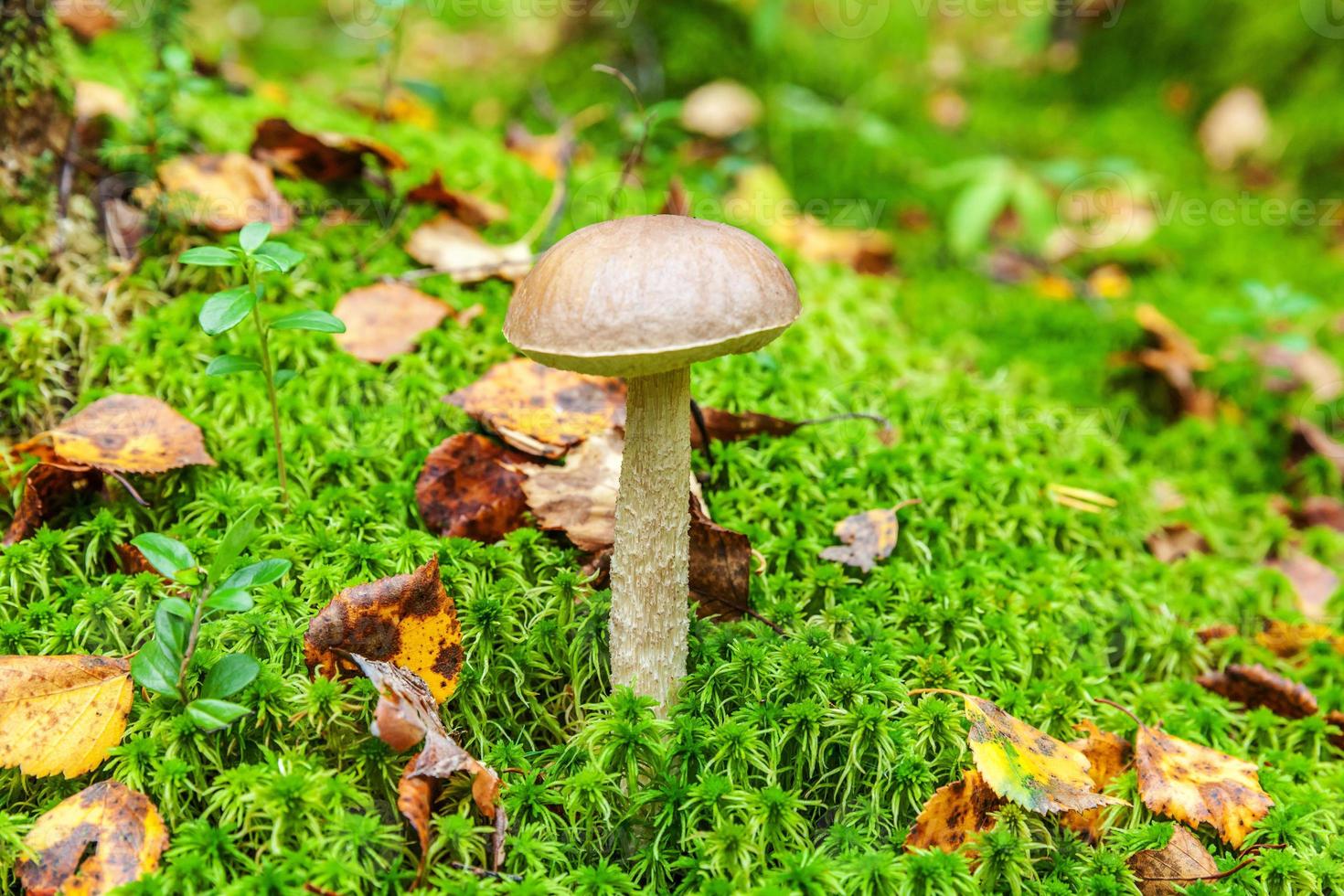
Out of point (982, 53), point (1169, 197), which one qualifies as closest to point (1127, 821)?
point (1169, 197)

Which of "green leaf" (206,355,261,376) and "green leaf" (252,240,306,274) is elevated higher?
"green leaf" (252,240,306,274)

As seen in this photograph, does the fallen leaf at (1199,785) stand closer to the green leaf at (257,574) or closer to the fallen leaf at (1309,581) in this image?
the fallen leaf at (1309,581)

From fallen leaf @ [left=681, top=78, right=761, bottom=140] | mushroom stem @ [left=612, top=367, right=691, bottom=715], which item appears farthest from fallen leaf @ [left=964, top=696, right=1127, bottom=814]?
fallen leaf @ [left=681, top=78, right=761, bottom=140]

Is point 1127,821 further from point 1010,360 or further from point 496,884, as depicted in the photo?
point 1010,360

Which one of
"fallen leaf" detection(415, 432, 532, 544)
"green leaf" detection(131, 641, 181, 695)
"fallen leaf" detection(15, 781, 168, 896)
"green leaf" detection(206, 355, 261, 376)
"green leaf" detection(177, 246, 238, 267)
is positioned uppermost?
"green leaf" detection(177, 246, 238, 267)

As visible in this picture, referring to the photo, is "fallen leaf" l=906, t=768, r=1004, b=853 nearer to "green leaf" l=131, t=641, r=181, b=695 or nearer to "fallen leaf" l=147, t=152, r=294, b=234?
"green leaf" l=131, t=641, r=181, b=695

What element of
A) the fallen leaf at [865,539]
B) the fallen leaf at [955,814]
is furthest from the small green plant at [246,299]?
the fallen leaf at [955,814]
